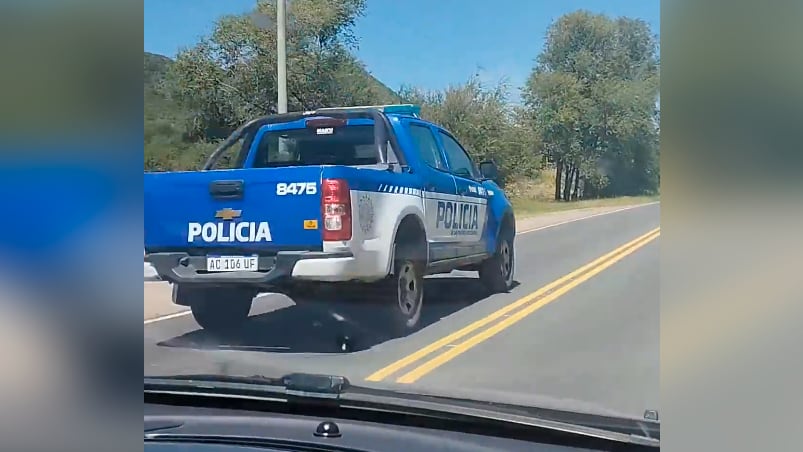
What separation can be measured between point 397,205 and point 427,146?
0.34 m

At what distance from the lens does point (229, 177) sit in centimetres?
458

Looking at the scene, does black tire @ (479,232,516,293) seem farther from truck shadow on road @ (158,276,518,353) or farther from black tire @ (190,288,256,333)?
black tire @ (190,288,256,333)

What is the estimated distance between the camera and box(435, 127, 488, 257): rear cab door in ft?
15.3

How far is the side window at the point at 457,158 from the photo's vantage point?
4.65 metres

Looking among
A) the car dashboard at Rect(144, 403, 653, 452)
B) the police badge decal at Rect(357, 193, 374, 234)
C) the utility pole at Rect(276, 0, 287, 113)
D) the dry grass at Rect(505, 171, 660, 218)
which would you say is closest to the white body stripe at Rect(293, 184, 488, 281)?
the police badge decal at Rect(357, 193, 374, 234)

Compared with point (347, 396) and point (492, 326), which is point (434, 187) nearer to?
point (492, 326)

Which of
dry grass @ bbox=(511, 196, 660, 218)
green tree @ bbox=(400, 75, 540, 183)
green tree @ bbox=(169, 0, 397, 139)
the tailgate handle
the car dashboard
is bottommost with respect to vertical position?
the car dashboard

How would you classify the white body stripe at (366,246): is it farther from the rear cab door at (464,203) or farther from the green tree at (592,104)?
the green tree at (592,104)

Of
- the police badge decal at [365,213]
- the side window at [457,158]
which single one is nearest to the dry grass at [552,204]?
the side window at [457,158]

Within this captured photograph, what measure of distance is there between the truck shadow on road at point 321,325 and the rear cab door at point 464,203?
0.80 ft
